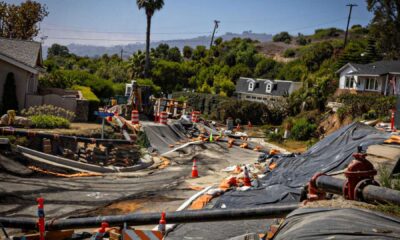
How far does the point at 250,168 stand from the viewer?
837 inches

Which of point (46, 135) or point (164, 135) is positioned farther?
point (164, 135)

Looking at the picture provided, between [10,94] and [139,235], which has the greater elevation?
[10,94]

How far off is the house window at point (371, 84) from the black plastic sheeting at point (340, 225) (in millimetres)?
45648

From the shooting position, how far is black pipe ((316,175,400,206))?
20.4 ft

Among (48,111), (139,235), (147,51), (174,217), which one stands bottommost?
(139,235)

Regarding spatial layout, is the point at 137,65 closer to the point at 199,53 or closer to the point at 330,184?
the point at 199,53

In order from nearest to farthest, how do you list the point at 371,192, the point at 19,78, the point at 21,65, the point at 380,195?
the point at 380,195 < the point at 371,192 < the point at 21,65 < the point at 19,78

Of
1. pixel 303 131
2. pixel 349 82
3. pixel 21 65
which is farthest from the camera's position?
pixel 349 82

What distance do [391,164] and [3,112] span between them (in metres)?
21.5

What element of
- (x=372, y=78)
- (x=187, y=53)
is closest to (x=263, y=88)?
(x=372, y=78)

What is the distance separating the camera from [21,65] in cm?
2761

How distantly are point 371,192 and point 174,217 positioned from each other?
3869 mm

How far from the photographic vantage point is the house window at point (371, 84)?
4869 cm

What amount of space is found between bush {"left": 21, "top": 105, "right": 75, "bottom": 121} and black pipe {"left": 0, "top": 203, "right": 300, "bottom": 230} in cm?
1702
